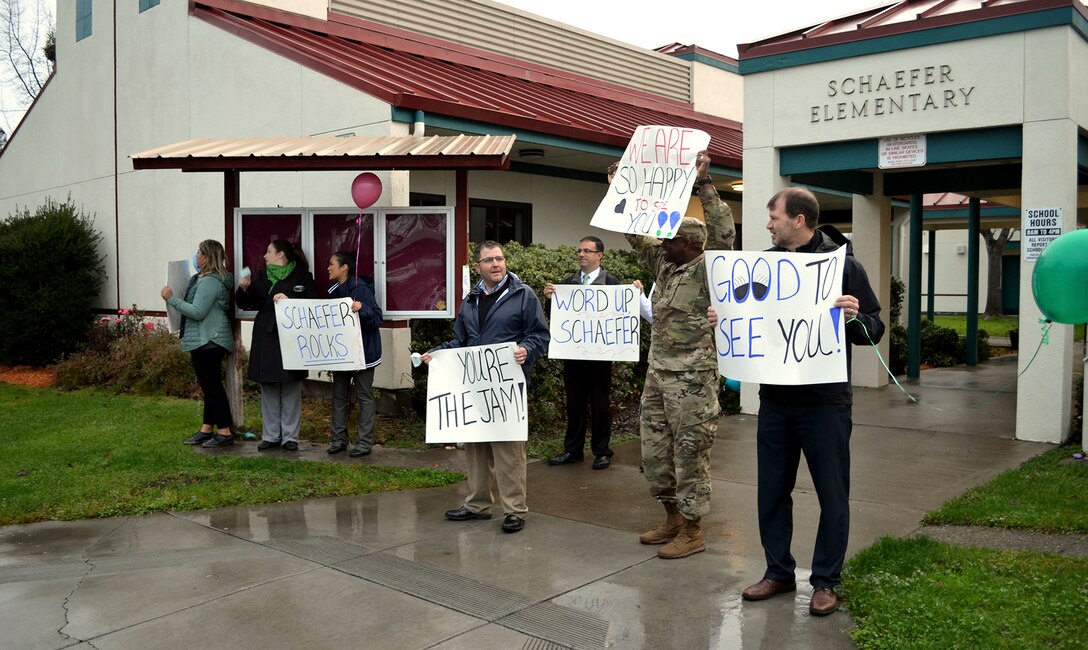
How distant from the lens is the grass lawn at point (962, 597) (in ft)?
13.5

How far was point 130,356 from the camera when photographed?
12852 mm

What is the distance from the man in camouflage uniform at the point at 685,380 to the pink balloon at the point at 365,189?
4.15 metres

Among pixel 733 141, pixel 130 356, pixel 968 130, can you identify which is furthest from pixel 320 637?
pixel 733 141

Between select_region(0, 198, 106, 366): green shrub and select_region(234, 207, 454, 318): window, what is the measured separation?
7.59 metres

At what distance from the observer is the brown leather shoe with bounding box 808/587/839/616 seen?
453 cm

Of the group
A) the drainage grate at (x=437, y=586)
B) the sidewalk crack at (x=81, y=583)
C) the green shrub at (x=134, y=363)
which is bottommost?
→ the sidewalk crack at (x=81, y=583)

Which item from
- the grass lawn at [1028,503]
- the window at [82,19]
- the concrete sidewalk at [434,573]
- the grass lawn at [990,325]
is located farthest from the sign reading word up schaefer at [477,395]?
the grass lawn at [990,325]

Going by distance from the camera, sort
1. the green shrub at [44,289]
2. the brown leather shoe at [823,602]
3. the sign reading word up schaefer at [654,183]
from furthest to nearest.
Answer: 1. the green shrub at [44,289]
2. the sign reading word up schaefer at [654,183]
3. the brown leather shoe at [823,602]

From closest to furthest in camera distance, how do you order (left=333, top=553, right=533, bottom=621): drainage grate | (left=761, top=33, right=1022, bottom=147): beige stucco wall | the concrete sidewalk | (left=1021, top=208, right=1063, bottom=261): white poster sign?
1. the concrete sidewalk
2. (left=333, top=553, right=533, bottom=621): drainage grate
3. (left=1021, top=208, right=1063, bottom=261): white poster sign
4. (left=761, top=33, right=1022, bottom=147): beige stucco wall

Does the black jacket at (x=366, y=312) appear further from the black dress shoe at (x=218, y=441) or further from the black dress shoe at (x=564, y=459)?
Answer: the black dress shoe at (x=564, y=459)

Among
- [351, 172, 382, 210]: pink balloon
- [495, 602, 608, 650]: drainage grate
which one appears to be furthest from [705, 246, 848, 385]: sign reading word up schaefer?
[351, 172, 382, 210]: pink balloon

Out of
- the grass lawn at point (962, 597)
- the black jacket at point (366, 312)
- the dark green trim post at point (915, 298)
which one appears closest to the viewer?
the grass lawn at point (962, 597)

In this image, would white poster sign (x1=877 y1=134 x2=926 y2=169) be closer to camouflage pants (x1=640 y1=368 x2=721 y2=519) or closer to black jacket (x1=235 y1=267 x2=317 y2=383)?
camouflage pants (x1=640 y1=368 x2=721 y2=519)

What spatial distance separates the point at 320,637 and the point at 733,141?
15591 mm
